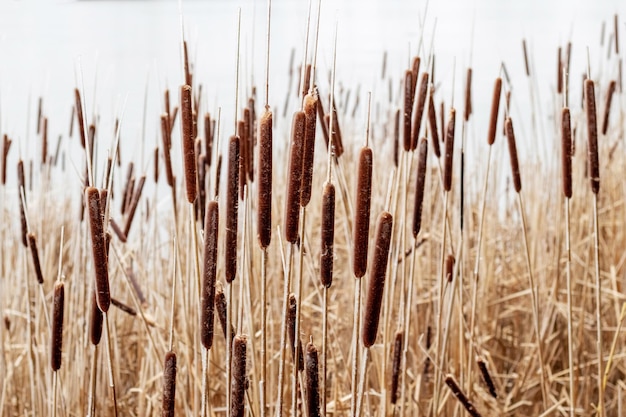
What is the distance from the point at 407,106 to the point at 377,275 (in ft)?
1.19

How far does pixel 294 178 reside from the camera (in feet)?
1.96

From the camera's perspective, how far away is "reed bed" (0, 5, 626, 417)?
657 millimetres

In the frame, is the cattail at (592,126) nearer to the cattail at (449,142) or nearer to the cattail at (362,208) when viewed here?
the cattail at (449,142)

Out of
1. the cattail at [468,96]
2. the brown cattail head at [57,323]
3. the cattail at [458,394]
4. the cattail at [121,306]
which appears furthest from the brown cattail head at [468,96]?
the brown cattail head at [57,323]

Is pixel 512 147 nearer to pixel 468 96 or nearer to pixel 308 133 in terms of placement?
pixel 468 96

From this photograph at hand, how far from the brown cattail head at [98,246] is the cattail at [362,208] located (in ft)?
0.68

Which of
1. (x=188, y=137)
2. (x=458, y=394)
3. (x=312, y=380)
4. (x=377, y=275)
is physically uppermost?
(x=188, y=137)

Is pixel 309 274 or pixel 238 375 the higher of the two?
pixel 238 375

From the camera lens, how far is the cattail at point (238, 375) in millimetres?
653

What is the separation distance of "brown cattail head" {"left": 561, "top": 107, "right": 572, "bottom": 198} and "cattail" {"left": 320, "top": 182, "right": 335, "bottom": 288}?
395 millimetres

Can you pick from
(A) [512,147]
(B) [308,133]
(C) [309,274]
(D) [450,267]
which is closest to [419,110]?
(A) [512,147]

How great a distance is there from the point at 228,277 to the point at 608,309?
65.5 inches

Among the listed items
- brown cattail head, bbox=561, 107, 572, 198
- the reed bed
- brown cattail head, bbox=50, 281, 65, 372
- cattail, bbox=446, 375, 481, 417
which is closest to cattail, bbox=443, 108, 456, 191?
the reed bed

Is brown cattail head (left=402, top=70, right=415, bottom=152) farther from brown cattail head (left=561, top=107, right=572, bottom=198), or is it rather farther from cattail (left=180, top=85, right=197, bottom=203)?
cattail (left=180, top=85, right=197, bottom=203)
